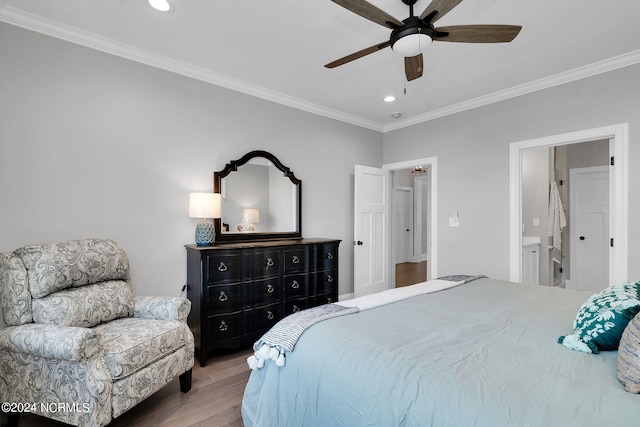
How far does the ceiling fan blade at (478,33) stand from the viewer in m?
1.78

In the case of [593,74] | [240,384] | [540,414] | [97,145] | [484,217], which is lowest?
[240,384]

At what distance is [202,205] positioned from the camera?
292cm

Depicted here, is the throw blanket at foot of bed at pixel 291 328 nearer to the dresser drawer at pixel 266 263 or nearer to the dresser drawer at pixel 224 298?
the dresser drawer at pixel 224 298

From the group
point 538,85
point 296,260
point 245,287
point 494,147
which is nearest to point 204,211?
point 245,287

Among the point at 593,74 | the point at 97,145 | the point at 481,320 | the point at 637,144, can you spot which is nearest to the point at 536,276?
the point at 637,144

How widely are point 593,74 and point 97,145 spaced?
4.48m

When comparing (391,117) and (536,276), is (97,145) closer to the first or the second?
(391,117)

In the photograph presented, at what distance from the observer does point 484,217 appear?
3816mm

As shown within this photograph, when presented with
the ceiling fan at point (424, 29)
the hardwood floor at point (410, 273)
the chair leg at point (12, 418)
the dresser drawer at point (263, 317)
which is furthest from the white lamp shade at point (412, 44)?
the hardwood floor at point (410, 273)

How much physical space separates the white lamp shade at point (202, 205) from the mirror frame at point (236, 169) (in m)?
0.28

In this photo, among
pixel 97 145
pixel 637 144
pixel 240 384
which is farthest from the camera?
pixel 637 144

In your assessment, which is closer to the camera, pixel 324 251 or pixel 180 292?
pixel 180 292

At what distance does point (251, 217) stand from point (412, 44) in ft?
7.60

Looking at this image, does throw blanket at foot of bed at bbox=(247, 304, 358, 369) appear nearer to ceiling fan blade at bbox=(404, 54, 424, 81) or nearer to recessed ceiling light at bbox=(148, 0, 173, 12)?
ceiling fan blade at bbox=(404, 54, 424, 81)
